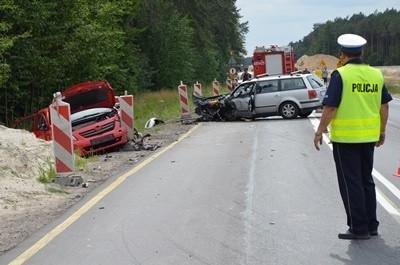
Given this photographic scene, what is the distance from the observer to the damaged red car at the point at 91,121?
14531 millimetres

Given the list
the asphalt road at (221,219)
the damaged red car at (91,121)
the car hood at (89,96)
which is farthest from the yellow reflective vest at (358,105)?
the car hood at (89,96)

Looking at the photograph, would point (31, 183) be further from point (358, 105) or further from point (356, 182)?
point (358, 105)

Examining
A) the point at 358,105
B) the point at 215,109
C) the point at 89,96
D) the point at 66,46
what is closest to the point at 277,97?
the point at 215,109

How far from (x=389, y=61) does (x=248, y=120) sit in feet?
487

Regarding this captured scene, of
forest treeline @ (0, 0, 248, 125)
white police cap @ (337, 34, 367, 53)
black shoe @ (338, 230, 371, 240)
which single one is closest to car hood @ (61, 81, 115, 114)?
forest treeline @ (0, 0, 248, 125)

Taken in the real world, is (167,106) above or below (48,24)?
below

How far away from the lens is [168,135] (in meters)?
18.9

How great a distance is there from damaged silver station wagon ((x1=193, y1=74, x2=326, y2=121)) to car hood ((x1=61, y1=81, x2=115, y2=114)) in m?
7.52

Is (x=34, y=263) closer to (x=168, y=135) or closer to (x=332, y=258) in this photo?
(x=332, y=258)

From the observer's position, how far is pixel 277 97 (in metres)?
22.8

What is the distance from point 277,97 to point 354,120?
16884mm

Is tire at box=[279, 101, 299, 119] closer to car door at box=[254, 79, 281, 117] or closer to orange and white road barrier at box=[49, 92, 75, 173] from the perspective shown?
car door at box=[254, 79, 281, 117]

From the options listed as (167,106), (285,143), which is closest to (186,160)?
(285,143)

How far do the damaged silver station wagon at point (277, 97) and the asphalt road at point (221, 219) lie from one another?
10.2 m
